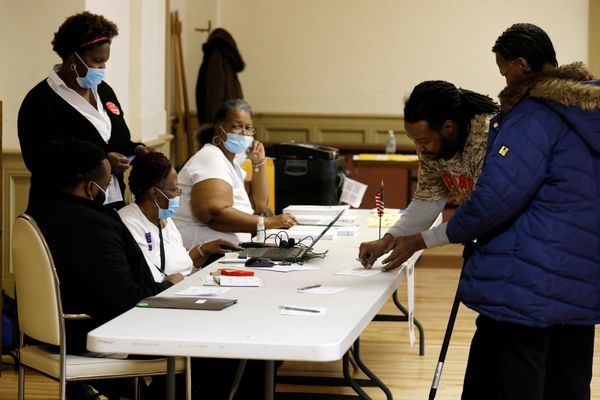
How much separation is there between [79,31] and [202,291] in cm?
160

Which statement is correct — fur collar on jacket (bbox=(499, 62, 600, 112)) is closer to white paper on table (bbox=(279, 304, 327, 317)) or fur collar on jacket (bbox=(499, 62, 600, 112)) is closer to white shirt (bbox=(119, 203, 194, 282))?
white paper on table (bbox=(279, 304, 327, 317))

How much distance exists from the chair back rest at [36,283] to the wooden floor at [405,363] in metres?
1.19

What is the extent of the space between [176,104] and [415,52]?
2534mm

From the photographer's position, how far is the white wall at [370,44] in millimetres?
10711

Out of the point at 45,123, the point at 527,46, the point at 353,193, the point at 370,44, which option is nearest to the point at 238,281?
the point at 527,46

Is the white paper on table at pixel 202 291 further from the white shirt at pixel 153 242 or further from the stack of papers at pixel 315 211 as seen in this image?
the stack of papers at pixel 315 211

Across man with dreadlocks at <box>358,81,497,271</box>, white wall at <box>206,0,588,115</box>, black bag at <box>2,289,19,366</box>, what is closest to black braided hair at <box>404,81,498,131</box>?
man with dreadlocks at <box>358,81,497,271</box>

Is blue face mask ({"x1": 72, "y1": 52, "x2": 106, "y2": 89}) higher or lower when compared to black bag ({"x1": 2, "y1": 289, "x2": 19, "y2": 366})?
higher

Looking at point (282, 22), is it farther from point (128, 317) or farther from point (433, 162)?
point (128, 317)

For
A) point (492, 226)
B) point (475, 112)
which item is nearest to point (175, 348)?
point (492, 226)

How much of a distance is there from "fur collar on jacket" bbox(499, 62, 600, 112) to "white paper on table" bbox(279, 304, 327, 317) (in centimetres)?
74

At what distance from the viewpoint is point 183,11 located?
1041 centimetres

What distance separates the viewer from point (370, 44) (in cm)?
1086

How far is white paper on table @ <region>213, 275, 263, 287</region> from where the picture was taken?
325cm
